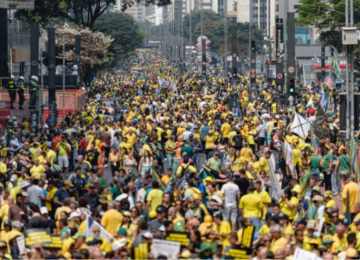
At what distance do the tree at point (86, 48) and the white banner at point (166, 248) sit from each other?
62.8m

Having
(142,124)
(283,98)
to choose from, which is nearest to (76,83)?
(283,98)

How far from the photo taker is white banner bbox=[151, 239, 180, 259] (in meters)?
13.8

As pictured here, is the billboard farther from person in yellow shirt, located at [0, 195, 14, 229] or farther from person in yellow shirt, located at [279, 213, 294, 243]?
person in yellow shirt, located at [279, 213, 294, 243]

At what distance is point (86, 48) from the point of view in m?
78.0

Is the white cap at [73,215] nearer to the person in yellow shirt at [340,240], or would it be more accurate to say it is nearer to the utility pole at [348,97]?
the person in yellow shirt at [340,240]

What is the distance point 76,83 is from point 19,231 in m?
44.1

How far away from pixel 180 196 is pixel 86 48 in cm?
5837

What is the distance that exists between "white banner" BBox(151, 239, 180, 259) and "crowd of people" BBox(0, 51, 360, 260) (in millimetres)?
71

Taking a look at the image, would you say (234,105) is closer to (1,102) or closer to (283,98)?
(283,98)

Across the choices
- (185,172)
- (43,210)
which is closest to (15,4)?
(185,172)

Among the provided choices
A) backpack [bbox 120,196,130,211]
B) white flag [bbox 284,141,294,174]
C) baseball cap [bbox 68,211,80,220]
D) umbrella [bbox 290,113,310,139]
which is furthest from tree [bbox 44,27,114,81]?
baseball cap [bbox 68,211,80,220]

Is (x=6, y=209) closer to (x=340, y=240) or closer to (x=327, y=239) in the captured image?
(x=327, y=239)

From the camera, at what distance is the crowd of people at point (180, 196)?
49.7 feet

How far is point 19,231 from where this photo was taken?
1672 centimetres
